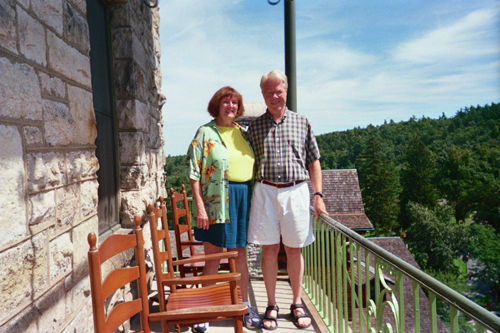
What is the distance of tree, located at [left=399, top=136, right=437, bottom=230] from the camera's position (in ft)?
142

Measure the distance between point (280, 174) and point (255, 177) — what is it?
206 mm

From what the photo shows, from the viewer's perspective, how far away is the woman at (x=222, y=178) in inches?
91.0

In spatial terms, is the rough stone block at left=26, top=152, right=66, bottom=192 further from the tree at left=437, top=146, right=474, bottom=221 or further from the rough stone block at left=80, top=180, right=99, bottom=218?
the tree at left=437, top=146, right=474, bottom=221

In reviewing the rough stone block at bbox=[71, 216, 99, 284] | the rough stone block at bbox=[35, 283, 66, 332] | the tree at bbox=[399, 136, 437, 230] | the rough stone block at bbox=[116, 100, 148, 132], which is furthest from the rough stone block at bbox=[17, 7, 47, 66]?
the tree at bbox=[399, 136, 437, 230]

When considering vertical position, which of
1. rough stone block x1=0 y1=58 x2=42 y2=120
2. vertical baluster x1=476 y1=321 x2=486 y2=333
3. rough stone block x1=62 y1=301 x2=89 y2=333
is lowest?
rough stone block x1=62 y1=301 x2=89 y2=333

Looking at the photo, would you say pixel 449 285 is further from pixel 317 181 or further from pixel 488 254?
pixel 317 181

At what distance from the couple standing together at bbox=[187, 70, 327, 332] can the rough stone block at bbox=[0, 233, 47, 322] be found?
1075mm

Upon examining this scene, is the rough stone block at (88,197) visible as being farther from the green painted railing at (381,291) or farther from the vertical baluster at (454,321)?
the vertical baluster at (454,321)

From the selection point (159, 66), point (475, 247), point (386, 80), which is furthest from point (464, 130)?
point (159, 66)

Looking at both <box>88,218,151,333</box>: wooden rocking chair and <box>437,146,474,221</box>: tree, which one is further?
<box>437,146,474,221</box>: tree

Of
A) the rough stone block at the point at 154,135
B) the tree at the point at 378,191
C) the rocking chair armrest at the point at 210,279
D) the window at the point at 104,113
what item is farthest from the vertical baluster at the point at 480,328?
the tree at the point at 378,191

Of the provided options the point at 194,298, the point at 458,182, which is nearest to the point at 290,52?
the point at 194,298

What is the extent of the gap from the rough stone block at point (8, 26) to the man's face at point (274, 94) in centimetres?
148

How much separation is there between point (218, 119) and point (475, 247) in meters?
43.5
